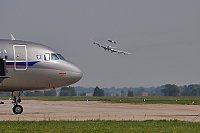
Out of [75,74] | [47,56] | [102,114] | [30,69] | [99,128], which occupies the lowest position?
[99,128]

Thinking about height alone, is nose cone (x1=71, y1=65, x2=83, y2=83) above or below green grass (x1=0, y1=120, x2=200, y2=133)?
above

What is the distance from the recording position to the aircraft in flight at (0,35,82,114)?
38781 millimetres

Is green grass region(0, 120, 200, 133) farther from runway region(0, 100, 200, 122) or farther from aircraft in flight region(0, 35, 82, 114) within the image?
aircraft in flight region(0, 35, 82, 114)

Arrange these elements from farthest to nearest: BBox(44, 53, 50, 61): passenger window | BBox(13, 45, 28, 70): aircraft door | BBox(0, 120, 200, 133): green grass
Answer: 1. BBox(44, 53, 50, 61): passenger window
2. BBox(13, 45, 28, 70): aircraft door
3. BBox(0, 120, 200, 133): green grass

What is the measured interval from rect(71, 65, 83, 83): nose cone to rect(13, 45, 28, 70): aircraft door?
3.88m

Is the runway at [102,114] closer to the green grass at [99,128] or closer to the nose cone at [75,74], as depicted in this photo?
the nose cone at [75,74]

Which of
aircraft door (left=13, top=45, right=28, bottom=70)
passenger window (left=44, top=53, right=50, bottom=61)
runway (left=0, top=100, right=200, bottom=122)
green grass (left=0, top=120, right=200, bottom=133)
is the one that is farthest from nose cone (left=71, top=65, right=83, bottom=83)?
green grass (left=0, top=120, right=200, bottom=133)

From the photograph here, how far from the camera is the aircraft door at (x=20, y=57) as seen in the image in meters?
38.9

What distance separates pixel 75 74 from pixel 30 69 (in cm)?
369

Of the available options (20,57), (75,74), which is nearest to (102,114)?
(75,74)

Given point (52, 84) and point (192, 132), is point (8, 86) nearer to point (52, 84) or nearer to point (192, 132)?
point (52, 84)

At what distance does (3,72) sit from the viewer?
38531 millimetres

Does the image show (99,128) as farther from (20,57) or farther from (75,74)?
(75,74)

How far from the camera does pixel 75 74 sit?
135 feet
